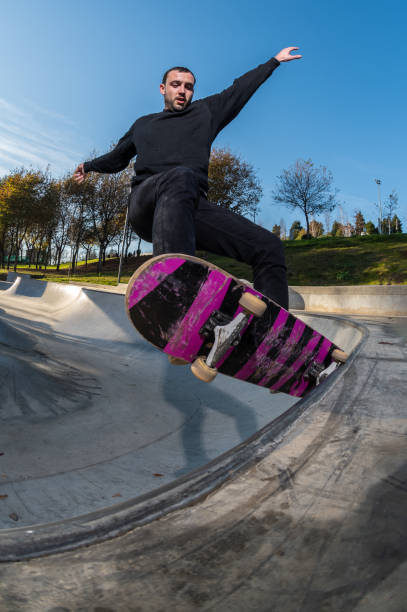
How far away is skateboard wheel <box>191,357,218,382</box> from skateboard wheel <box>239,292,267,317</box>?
0.41m

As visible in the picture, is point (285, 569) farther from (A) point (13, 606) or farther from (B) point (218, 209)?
(B) point (218, 209)

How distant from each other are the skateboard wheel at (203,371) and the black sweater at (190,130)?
4.22 feet

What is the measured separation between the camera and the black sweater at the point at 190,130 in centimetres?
279

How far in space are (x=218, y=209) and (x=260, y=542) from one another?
2.32m

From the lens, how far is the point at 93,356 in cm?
649

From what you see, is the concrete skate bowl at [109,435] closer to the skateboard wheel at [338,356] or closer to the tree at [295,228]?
the skateboard wheel at [338,356]

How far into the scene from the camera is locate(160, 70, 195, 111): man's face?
2.96 m

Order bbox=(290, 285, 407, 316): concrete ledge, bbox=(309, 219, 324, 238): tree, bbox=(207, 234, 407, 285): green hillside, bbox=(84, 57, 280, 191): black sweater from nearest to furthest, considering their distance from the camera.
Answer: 1. bbox=(84, 57, 280, 191): black sweater
2. bbox=(290, 285, 407, 316): concrete ledge
3. bbox=(207, 234, 407, 285): green hillside
4. bbox=(309, 219, 324, 238): tree

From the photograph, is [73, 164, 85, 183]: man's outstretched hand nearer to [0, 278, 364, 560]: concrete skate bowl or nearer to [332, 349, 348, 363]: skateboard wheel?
[0, 278, 364, 560]: concrete skate bowl

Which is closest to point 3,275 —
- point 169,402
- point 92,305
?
point 92,305

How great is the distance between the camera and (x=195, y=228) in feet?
9.02

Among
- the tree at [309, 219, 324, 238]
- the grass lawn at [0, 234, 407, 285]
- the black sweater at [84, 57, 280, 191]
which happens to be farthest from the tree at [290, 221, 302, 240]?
the black sweater at [84, 57, 280, 191]

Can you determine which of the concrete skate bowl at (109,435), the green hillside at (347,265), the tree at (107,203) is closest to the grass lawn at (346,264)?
the green hillside at (347,265)

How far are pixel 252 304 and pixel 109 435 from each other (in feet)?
6.81
